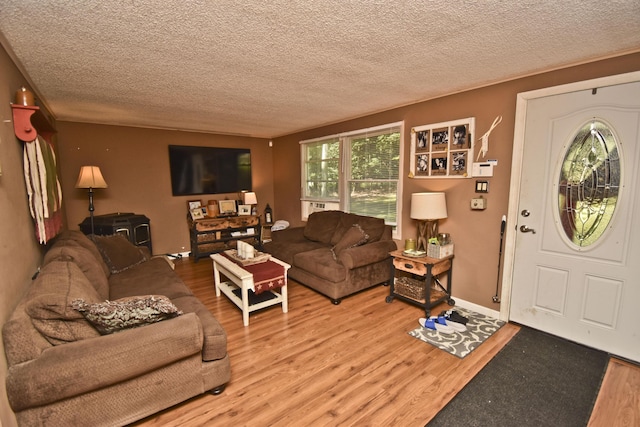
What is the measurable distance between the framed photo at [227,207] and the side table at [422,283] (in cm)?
347

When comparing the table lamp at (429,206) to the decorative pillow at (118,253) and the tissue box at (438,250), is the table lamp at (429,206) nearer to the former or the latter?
the tissue box at (438,250)

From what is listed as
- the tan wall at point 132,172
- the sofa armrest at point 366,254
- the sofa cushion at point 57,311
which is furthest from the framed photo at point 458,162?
the tan wall at point 132,172

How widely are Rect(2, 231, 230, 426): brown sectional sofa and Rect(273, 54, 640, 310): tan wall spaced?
259cm

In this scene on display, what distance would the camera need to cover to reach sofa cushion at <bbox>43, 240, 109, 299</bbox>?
7.14 feet

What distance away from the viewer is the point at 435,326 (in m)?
2.70

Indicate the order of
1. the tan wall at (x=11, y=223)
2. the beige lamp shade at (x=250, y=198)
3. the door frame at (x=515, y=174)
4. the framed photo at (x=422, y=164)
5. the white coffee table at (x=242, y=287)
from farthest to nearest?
1. the beige lamp shade at (x=250, y=198)
2. the framed photo at (x=422, y=164)
3. the white coffee table at (x=242, y=287)
4. the door frame at (x=515, y=174)
5. the tan wall at (x=11, y=223)

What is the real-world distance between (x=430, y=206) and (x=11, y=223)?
3.29 m

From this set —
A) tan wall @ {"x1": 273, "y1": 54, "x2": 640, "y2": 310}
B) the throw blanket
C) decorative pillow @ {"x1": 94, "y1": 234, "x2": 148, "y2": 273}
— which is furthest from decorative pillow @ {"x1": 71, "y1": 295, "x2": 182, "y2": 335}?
tan wall @ {"x1": 273, "y1": 54, "x2": 640, "y2": 310}

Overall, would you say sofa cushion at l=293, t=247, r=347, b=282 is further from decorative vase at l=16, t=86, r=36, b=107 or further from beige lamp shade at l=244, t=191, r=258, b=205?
decorative vase at l=16, t=86, r=36, b=107

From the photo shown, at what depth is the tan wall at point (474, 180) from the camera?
2502mm

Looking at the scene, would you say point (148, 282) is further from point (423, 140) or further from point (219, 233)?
point (423, 140)

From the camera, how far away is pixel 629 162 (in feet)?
7.06

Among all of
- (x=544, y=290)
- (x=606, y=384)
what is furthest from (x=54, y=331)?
(x=544, y=290)

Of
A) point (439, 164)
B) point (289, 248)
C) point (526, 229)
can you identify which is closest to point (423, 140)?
point (439, 164)
